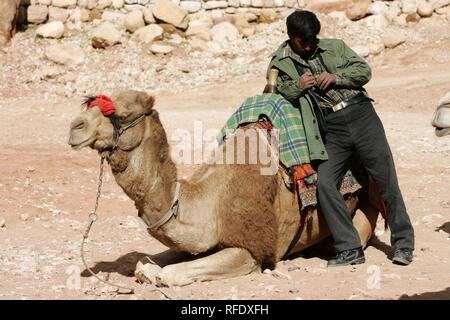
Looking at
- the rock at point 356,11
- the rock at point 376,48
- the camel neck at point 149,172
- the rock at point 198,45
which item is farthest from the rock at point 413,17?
the camel neck at point 149,172

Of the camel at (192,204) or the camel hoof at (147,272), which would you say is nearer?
the camel at (192,204)

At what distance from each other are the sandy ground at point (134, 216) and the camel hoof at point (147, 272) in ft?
0.34

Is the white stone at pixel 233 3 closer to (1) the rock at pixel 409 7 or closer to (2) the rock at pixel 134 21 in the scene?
(2) the rock at pixel 134 21

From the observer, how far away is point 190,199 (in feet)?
23.2

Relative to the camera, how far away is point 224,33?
78.8 feet

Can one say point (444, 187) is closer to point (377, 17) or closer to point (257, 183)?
point (257, 183)

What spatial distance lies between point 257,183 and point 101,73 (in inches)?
603

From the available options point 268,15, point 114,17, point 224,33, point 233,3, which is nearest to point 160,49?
point 224,33

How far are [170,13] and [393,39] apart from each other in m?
5.89

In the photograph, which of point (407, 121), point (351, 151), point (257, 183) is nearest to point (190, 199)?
point (257, 183)

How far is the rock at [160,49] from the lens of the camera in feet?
74.9

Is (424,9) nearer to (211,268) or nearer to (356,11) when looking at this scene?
(356,11)

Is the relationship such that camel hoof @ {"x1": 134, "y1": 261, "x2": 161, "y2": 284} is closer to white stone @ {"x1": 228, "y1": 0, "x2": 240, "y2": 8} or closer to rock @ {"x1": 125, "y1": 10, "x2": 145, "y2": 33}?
rock @ {"x1": 125, "y1": 10, "x2": 145, "y2": 33}

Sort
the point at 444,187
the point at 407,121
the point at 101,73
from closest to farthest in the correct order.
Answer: the point at 444,187 < the point at 407,121 < the point at 101,73
